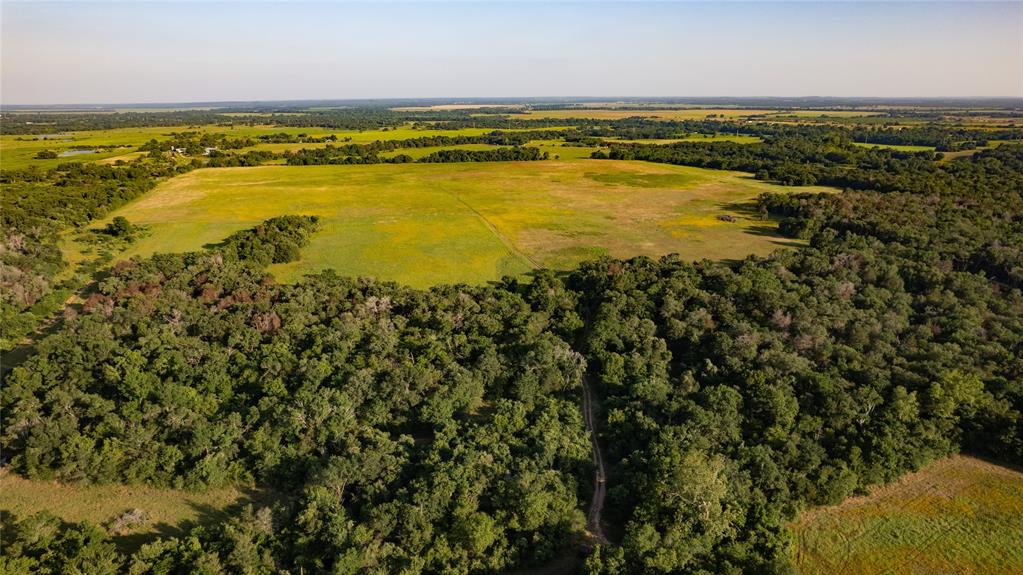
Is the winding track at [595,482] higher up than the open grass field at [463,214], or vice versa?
the open grass field at [463,214]

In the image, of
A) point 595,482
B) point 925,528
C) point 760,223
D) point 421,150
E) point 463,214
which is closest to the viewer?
point 925,528

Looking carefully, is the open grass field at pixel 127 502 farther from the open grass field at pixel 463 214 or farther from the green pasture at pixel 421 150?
the green pasture at pixel 421 150

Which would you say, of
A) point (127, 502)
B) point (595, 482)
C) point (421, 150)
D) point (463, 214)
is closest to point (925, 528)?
point (595, 482)

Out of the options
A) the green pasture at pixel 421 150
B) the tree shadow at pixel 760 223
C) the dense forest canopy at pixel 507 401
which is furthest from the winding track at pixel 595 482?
the green pasture at pixel 421 150

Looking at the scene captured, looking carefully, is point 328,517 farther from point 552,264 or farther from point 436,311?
point 552,264

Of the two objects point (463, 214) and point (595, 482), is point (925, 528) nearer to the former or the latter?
point (595, 482)

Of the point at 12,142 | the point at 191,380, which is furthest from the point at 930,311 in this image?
the point at 12,142
